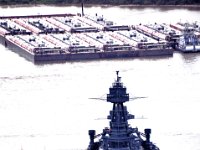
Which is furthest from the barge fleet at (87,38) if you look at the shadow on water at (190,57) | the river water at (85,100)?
the river water at (85,100)

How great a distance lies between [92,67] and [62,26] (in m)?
7.78

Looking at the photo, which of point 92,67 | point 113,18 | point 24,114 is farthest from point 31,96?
point 113,18

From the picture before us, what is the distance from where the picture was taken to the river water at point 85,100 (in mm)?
29641

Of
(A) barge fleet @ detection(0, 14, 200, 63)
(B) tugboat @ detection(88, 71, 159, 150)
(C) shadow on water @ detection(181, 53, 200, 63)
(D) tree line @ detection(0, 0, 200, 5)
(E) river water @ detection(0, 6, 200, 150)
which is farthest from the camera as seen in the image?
(D) tree line @ detection(0, 0, 200, 5)

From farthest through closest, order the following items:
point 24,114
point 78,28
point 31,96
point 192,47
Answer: point 78,28 → point 192,47 → point 31,96 → point 24,114

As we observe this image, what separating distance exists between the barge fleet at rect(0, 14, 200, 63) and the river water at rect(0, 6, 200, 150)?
2.21ft

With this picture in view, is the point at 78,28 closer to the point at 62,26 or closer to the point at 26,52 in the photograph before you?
the point at 62,26

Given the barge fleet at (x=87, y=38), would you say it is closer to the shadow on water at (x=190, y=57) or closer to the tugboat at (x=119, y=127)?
the shadow on water at (x=190, y=57)

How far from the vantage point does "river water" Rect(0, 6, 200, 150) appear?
29641mm

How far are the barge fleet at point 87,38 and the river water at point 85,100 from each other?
26.5 inches

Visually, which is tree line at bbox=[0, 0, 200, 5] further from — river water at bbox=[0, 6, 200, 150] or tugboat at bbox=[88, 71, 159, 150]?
tugboat at bbox=[88, 71, 159, 150]

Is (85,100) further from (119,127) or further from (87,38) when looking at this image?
(87,38)

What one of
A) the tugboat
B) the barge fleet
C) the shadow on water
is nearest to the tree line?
Answer: the barge fleet

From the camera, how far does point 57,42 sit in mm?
44875
